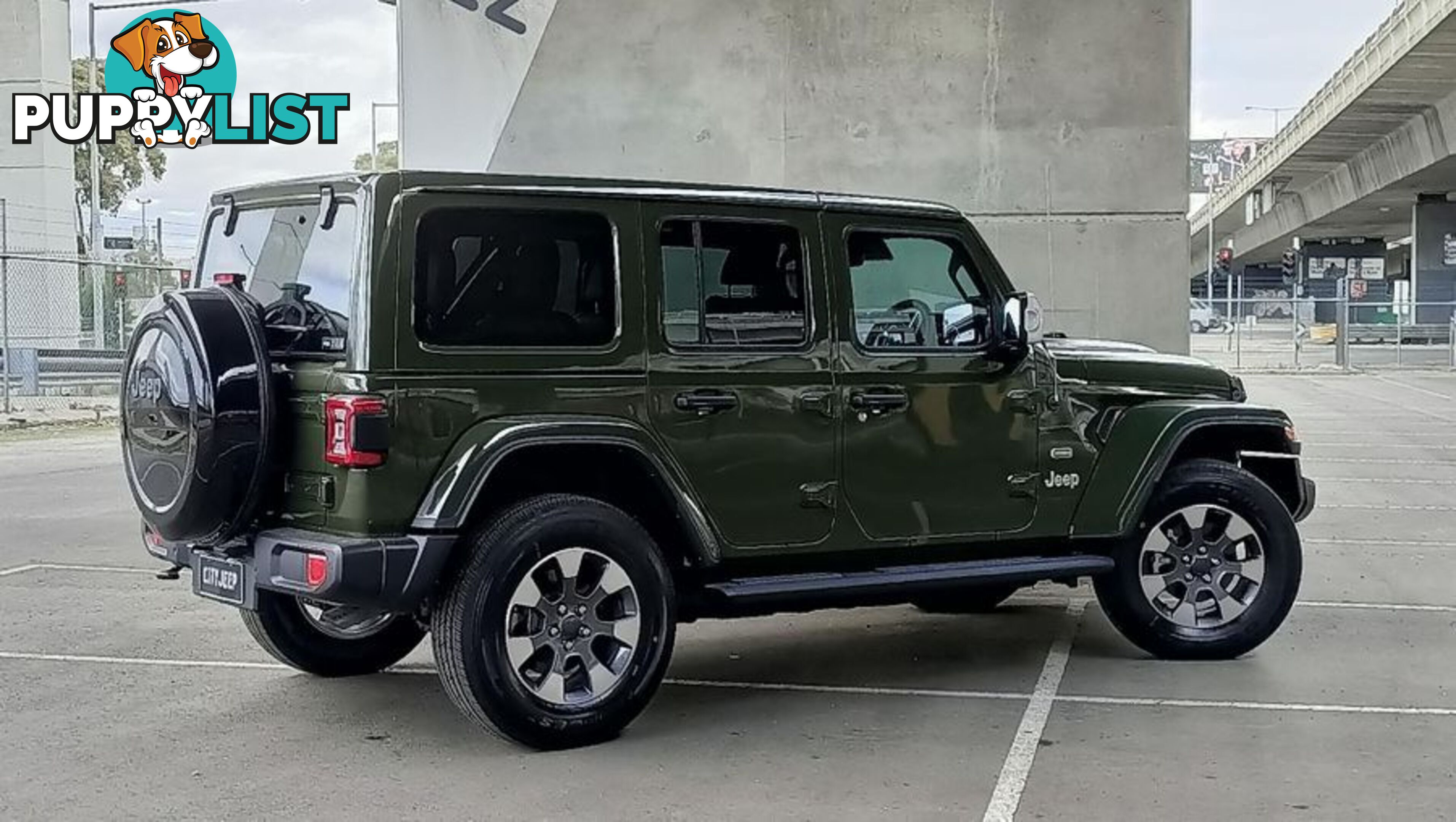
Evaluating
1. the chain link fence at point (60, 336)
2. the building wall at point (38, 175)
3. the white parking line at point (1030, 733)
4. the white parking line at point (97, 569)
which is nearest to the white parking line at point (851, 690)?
Answer: the white parking line at point (1030, 733)

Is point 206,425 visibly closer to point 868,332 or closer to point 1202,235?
point 868,332

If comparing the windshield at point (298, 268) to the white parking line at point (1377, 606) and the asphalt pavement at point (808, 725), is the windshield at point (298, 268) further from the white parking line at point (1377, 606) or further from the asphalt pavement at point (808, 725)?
the white parking line at point (1377, 606)

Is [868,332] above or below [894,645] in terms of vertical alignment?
above

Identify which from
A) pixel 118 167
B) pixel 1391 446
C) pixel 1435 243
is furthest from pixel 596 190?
pixel 118 167

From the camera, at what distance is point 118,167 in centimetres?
5691

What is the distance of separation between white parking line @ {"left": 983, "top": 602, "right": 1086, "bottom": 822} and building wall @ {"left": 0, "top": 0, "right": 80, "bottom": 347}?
26365 mm

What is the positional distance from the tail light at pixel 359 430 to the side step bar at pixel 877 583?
1.45 m

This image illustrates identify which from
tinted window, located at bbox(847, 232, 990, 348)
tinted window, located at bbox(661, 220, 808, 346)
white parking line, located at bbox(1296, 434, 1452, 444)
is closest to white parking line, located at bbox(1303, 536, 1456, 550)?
tinted window, located at bbox(847, 232, 990, 348)

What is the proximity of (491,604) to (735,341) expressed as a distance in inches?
56.2

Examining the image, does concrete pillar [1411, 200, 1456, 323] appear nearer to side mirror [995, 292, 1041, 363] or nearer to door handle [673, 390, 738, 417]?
side mirror [995, 292, 1041, 363]

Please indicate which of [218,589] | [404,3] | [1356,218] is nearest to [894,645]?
[218,589]

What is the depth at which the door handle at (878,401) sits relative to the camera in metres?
6.74

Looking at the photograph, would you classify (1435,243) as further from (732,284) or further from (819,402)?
(732,284)

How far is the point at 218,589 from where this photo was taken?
6133 mm
